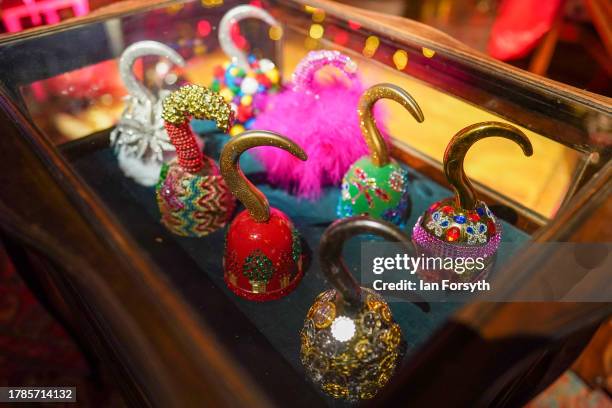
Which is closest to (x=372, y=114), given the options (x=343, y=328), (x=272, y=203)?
(x=272, y=203)

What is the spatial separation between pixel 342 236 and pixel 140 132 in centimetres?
83

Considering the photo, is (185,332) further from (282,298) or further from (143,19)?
→ (143,19)

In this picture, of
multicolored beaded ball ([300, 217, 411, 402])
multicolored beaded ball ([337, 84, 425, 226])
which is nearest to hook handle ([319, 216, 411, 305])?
multicolored beaded ball ([300, 217, 411, 402])

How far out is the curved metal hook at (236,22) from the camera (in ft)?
4.14

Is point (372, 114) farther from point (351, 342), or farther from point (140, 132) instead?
point (140, 132)

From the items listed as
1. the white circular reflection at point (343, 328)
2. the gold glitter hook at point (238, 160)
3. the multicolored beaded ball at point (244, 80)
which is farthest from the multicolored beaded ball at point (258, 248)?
the multicolored beaded ball at point (244, 80)

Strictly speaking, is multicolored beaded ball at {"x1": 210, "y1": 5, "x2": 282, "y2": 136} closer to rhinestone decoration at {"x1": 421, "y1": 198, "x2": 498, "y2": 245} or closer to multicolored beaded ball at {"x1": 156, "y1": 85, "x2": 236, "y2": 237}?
multicolored beaded ball at {"x1": 156, "y1": 85, "x2": 236, "y2": 237}

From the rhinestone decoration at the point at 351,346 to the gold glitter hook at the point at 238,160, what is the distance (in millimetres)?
217

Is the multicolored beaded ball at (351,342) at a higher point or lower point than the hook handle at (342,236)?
lower

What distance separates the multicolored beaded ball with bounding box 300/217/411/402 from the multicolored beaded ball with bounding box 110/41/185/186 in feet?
2.14

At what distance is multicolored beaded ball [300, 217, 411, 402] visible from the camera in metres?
0.71

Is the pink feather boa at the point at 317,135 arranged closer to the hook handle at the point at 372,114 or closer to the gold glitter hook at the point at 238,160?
the hook handle at the point at 372,114

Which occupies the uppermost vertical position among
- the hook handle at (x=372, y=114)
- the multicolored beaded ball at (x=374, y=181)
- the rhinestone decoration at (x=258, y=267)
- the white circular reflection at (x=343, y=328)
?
the hook handle at (x=372, y=114)

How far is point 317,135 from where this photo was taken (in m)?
1.15
